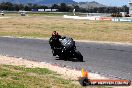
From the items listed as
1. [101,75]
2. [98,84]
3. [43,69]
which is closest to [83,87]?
[98,84]

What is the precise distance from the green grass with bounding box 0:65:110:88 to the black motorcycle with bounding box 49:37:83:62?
3672 mm

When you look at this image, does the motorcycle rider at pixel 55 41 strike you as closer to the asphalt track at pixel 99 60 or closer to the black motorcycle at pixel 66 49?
the black motorcycle at pixel 66 49

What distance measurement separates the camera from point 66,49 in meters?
18.8

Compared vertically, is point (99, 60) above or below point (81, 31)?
above

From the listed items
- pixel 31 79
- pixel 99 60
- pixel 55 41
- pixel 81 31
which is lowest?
pixel 81 31

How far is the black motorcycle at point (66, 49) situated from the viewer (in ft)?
61.0

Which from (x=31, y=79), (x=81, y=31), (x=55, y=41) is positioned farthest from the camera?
(x=81, y=31)

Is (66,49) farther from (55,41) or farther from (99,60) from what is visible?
(99,60)

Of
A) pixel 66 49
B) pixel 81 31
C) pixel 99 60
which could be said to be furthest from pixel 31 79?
pixel 81 31

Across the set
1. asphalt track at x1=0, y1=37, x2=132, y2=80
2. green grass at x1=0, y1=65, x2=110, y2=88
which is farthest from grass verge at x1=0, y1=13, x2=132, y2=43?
green grass at x1=0, y1=65, x2=110, y2=88

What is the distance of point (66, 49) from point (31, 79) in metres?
6.26

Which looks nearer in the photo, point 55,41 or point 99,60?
point 99,60

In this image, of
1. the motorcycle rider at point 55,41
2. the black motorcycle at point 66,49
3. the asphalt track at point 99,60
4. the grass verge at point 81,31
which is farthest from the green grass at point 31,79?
the grass verge at point 81,31

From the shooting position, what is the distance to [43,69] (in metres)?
15.1
